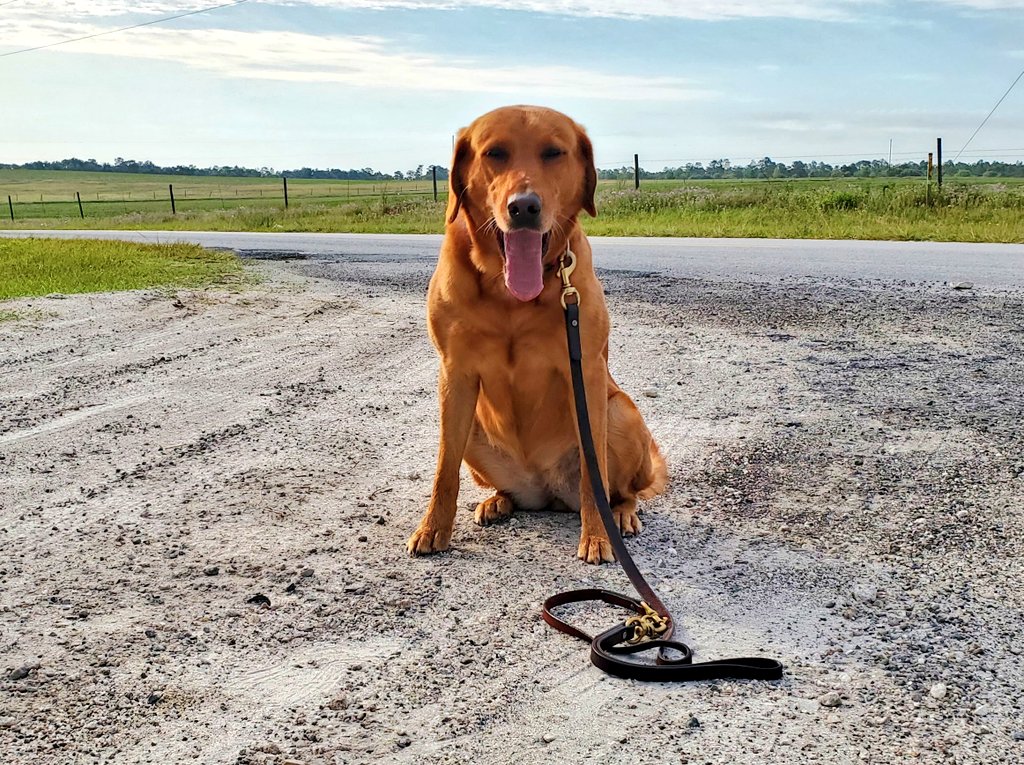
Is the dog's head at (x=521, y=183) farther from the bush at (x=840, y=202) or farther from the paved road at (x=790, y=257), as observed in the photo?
the bush at (x=840, y=202)

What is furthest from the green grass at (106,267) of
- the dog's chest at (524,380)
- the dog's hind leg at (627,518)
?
the dog's hind leg at (627,518)

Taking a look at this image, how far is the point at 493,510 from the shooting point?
3.91 meters

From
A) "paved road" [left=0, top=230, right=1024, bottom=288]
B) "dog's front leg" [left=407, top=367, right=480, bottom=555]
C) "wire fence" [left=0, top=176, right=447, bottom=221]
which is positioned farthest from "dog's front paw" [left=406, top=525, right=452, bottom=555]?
"wire fence" [left=0, top=176, right=447, bottom=221]

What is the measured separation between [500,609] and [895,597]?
4.11 ft

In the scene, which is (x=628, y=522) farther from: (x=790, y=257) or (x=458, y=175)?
(x=790, y=257)

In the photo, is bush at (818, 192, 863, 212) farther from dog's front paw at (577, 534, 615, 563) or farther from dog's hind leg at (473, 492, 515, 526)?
dog's front paw at (577, 534, 615, 563)

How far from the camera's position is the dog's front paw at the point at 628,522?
3.70 m

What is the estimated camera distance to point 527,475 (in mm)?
3867

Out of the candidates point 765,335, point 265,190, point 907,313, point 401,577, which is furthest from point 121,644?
point 265,190

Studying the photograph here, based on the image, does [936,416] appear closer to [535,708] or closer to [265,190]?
[535,708]

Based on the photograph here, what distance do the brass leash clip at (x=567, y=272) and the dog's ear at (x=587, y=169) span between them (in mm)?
296

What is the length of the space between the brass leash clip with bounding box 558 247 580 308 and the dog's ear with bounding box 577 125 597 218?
0.97 feet

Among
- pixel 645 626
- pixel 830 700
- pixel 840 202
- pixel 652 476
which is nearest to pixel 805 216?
pixel 840 202

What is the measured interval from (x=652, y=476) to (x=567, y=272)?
40.9 inches
